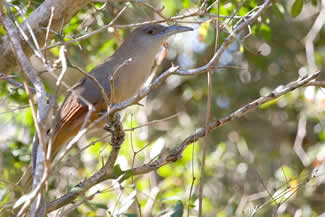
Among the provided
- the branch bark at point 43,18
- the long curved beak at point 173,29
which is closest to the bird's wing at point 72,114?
the branch bark at point 43,18

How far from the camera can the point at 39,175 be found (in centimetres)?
224

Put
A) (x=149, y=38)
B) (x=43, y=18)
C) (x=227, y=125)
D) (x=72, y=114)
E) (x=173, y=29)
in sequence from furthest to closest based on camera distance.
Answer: (x=227, y=125)
(x=149, y=38)
(x=173, y=29)
(x=72, y=114)
(x=43, y=18)

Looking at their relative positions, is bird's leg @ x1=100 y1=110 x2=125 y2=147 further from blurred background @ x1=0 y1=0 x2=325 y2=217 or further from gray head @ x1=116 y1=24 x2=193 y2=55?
blurred background @ x1=0 y1=0 x2=325 y2=217

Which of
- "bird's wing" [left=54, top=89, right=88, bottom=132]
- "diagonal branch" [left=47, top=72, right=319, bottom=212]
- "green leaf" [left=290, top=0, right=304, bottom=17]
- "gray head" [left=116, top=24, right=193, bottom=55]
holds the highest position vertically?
"gray head" [left=116, top=24, right=193, bottom=55]

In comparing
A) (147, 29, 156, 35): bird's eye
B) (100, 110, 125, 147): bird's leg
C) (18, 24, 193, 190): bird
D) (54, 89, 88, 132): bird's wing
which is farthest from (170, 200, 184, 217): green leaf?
(147, 29, 156, 35): bird's eye

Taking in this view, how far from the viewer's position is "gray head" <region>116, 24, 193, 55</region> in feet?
14.2

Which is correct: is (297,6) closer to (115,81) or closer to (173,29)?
(173,29)

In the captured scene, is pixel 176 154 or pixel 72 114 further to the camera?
pixel 72 114

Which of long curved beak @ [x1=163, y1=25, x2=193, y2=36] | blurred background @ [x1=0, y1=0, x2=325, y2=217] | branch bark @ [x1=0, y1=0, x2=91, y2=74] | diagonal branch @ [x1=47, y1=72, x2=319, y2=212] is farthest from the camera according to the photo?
blurred background @ [x1=0, y1=0, x2=325, y2=217]

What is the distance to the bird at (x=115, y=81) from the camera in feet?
12.6

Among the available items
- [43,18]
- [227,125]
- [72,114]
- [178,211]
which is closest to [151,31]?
[72,114]

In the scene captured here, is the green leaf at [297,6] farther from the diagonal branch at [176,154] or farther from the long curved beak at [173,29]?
the long curved beak at [173,29]

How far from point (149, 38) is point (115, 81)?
2.26 ft

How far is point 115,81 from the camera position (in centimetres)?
395
